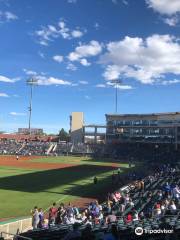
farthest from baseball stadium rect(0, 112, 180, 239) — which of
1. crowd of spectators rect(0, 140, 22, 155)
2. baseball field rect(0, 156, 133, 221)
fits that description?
crowd of spectators rect(0, 140, 22, 155)

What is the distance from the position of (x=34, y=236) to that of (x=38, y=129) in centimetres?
18010

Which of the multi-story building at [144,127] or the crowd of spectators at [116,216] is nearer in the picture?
the crowd of spectators at [116,216]

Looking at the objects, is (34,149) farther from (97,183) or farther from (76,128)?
(97,183)

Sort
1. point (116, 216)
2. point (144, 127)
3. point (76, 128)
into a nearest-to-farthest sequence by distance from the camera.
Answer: point (116, 216) → point (144, 127) → point (76, 128)

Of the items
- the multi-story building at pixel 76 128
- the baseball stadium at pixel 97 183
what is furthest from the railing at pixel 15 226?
the multi-story building at pixel 76 128

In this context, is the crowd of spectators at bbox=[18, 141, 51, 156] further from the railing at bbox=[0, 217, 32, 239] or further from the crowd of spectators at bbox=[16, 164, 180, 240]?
the railing at bbox=[0, 217, 32, 239]

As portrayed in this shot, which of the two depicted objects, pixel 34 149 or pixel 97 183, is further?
pixel 34 149

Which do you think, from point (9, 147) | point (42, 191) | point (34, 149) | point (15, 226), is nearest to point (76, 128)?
point (34, 149)

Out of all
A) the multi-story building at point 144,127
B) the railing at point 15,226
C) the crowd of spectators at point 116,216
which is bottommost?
the railing at point 15,226

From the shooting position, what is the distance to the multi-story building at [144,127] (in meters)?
86.4

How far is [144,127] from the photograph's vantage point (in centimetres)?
9256

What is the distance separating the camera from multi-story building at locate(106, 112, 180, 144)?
8644cm

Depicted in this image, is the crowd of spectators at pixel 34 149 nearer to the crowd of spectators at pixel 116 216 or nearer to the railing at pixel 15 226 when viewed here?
the crowd of spectators at pixel 116 216

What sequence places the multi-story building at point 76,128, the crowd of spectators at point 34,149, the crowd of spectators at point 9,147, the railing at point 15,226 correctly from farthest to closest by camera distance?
the multi-story building at point 76,128, the crowd of spectators at point 9,147, the crowd of spectators at point 34,149, the railing at point 15,226
